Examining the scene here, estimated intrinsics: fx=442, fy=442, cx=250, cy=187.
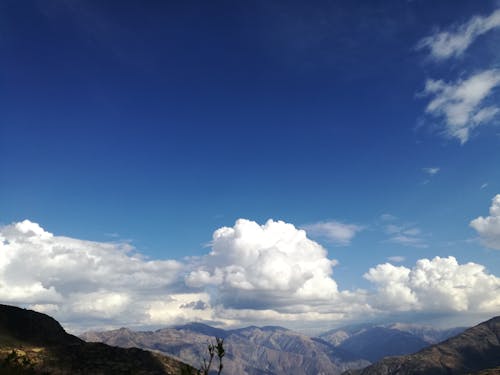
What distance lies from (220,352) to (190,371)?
1.93 m

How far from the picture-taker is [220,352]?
24547 mm

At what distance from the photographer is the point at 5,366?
51.9 meters

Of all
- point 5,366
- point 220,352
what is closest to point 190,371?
point 220,352

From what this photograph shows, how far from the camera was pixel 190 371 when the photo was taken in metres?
23.6

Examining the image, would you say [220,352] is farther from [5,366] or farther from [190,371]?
[5,366]

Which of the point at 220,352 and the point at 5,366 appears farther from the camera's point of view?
the point at 5,366

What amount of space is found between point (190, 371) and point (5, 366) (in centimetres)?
3982

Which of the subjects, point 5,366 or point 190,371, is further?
point 5,366

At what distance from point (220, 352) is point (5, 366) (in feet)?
132
